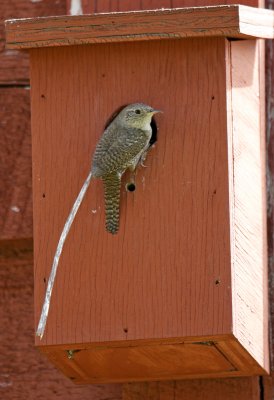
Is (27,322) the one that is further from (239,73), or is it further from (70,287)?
(239,73)

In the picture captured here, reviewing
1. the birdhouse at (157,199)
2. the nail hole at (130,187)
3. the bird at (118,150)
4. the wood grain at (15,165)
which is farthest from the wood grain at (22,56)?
the nail hole at (130,187)

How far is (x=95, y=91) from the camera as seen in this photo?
660 centimetres

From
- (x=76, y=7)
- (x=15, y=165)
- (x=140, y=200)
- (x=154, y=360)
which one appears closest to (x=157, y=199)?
(x=140, y=200)

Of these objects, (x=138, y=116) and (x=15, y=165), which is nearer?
(x=138, y=116)

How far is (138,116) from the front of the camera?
6.47 m

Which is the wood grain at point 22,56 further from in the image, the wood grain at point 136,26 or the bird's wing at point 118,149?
the bird's wing at point 118,149

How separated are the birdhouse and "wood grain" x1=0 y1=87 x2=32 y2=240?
22cm

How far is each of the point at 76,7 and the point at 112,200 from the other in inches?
24.6

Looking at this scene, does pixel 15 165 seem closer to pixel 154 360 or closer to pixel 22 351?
pixel 22 351

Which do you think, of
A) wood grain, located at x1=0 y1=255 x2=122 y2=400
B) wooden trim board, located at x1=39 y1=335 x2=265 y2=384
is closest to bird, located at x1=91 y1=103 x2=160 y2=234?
wooden trim board, located at x1=39 y1=335 x2=265 y2=384

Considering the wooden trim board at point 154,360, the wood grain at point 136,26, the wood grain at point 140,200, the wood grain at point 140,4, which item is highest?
the wood grain at point 140,4

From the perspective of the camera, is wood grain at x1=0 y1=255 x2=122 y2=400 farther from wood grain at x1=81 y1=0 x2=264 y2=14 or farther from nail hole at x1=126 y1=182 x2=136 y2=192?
wood grain at x1=81 y1=0 x2=264 y2=14

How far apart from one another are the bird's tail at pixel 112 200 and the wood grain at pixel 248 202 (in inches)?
12.3

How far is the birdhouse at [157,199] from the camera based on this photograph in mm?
6395
